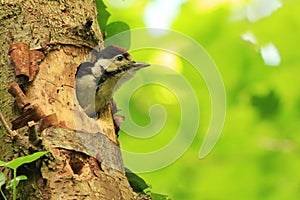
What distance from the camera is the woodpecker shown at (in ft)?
6.28

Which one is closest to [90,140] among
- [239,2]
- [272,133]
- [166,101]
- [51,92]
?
[51,92]

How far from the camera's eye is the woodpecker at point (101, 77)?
191 centimetres

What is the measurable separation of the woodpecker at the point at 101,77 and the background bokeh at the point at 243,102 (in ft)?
3.99

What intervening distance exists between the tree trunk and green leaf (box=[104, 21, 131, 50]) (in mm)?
295

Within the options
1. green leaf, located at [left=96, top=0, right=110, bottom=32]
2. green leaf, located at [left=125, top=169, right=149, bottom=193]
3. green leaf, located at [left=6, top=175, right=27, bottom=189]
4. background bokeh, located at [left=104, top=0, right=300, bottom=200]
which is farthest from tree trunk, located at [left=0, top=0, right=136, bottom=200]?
background bokeh, located at [left=104, top=0, right=300, bottom=200]

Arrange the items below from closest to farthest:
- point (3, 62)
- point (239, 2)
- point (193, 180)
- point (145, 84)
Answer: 1. point (3, 62)
2. point (145, 84)
3. point (193, 180)
4. point (239, 2)

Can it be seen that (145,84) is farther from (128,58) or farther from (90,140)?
(90,140)

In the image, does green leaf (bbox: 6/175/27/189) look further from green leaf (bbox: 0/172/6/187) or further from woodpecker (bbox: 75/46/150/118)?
woodpecker (bbox: 75/46/150/118)

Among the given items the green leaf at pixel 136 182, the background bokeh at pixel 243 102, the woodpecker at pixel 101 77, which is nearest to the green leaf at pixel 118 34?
the woodpecker at pixel 101 77

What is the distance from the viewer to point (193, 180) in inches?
133

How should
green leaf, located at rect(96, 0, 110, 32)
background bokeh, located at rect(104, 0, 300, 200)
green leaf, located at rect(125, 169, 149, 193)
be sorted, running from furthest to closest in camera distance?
background bokeh, located at rect(104, 0, 300, 200), green leaf, located at rect(96, 0, 110, 32), green leaf, located at rect(125, 169, 149, 193)

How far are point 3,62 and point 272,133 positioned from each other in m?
1.99

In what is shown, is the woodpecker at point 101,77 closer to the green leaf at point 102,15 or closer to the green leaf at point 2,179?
Answer: the green leaf at point 102,15

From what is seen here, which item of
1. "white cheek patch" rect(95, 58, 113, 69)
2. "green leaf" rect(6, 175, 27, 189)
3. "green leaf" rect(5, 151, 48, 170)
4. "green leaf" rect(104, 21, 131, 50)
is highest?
"green leaf" rect(104, 21, 131, 50)
